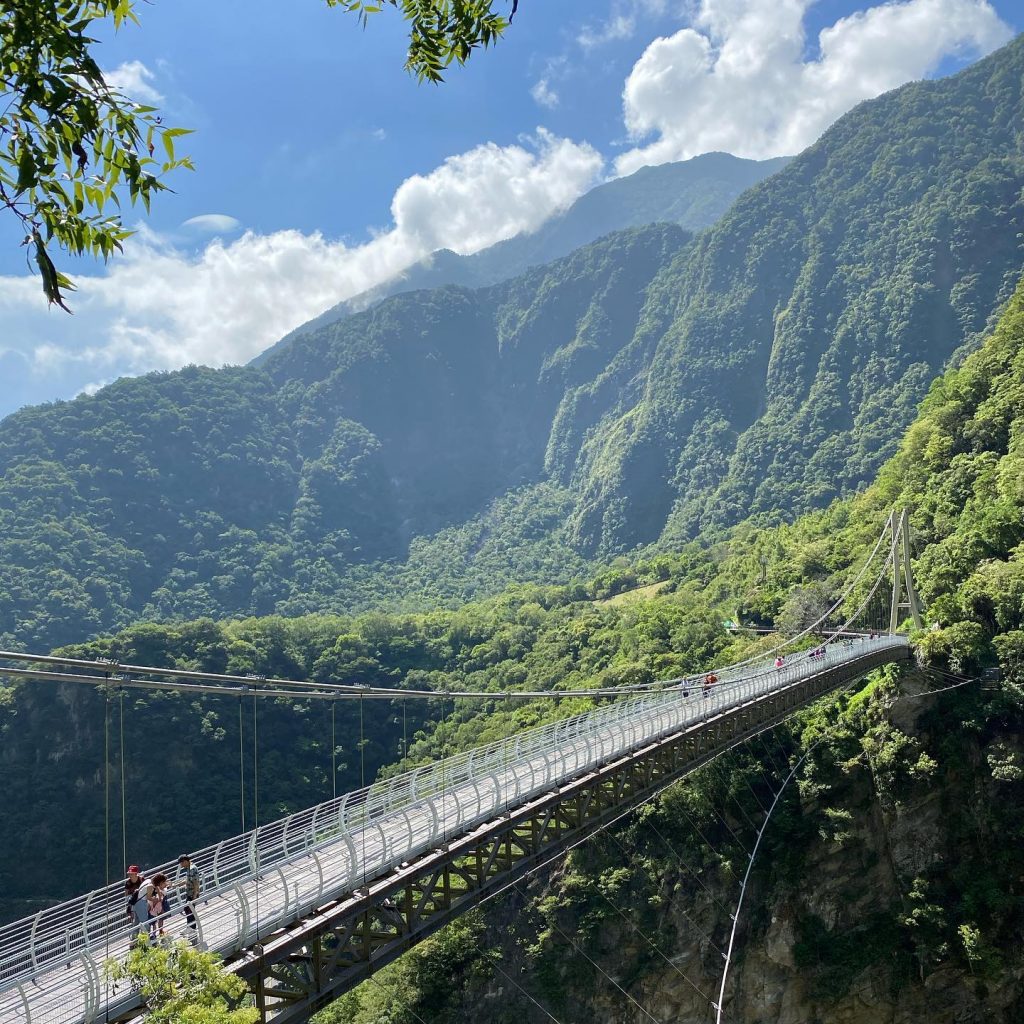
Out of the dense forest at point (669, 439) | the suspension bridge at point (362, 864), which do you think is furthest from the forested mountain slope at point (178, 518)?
the suspension bridge at point (362, 864)

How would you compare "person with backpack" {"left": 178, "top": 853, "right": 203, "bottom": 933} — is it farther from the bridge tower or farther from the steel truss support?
the bridge tower

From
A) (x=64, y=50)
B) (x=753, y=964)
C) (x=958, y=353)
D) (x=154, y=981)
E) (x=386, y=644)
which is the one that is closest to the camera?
(x=64, y=50)

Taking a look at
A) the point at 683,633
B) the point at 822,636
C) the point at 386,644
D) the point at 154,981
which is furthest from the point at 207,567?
the point at 154,981

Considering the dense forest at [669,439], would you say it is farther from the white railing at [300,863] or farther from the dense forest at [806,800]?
the white railing at [300,863]

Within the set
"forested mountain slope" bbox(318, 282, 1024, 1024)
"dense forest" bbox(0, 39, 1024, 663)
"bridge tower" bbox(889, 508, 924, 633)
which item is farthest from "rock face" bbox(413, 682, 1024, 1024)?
"dense forest" bbox(0, 39, 1024, 663)

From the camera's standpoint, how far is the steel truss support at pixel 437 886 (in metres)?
11.8

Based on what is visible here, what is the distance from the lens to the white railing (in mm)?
9648

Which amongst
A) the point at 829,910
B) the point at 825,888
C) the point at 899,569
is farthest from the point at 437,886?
the point at 899,569

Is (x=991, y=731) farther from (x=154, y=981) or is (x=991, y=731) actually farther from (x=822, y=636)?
(x=154, y=981)

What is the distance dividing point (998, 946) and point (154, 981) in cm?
2678

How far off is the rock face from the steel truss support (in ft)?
28.8

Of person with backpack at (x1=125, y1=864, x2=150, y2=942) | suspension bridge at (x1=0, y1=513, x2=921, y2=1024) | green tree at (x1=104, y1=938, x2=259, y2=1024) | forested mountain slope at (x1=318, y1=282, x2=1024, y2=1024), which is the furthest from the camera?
forested mountain slope at (x1=318, y1=282, x2=1024, y2=1024)

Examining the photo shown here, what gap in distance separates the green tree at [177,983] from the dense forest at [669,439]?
103 metres

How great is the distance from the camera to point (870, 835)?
30.7 meters
